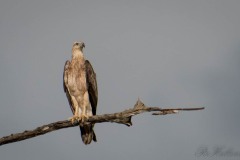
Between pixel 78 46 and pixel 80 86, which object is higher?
pixel 78 46

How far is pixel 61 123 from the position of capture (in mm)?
16328

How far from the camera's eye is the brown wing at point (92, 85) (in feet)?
68.4

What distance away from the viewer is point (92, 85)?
20.9 meters

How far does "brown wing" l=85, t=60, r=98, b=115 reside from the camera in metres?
20.8

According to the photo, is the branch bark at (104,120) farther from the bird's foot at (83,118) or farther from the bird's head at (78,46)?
the bird's head at (78,46)

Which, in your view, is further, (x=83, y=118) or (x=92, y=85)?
(x=92, y=85)

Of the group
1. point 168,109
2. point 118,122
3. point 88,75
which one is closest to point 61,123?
point 118,122

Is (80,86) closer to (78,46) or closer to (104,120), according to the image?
(78,46)

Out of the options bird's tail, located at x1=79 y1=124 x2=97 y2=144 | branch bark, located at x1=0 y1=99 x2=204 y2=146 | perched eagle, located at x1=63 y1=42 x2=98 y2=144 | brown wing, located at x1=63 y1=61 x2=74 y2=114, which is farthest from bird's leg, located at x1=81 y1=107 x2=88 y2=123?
branch bark, located at x1=0 y1=99 x2=204 y2=146

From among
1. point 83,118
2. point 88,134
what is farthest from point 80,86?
point 88,134

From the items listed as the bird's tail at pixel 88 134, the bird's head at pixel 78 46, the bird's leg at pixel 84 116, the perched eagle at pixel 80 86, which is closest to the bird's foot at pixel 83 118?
the bird's leg at pixel 84 116

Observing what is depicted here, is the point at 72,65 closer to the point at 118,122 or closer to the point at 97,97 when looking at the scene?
the point at 97,97

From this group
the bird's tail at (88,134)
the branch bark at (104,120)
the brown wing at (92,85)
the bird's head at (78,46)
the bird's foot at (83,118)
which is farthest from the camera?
the bird's head at (78,46)

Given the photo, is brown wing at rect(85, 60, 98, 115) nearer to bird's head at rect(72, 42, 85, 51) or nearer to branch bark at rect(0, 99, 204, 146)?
bird's head at rect(72, 42, 85, 51)
